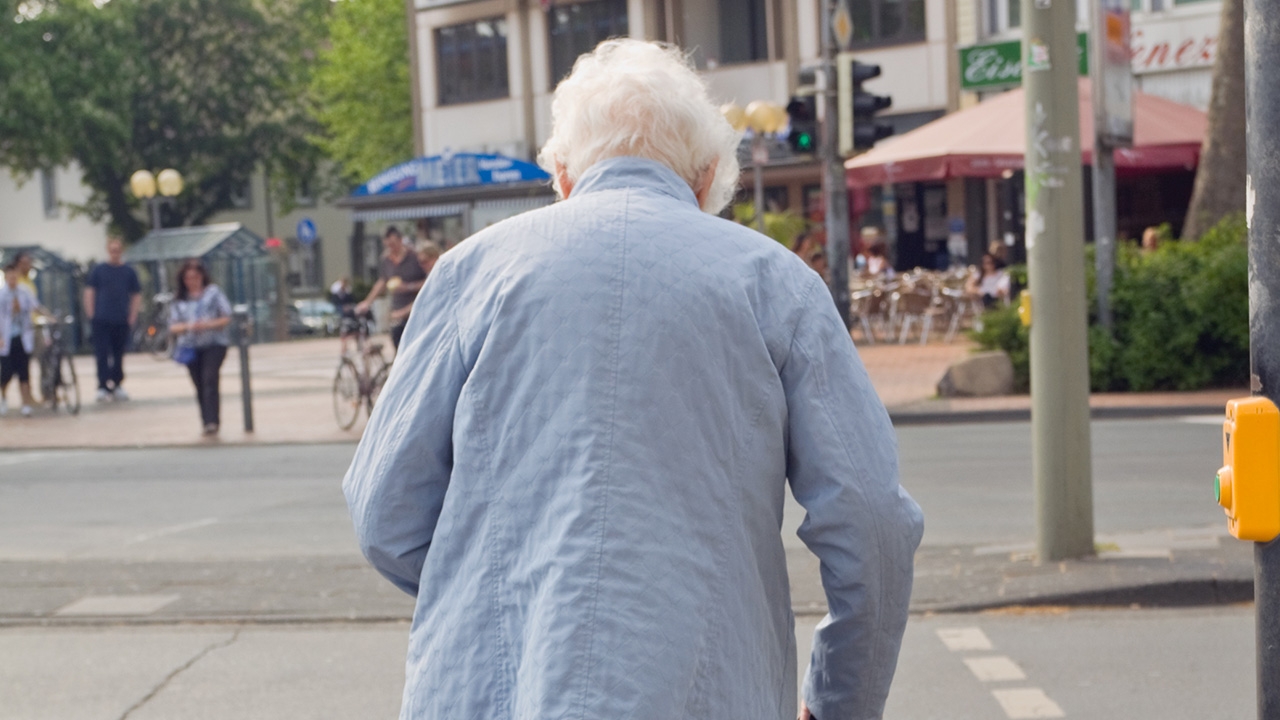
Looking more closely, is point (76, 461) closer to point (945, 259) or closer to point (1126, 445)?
point (1126, 445)

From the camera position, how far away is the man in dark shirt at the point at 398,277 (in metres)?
15.4

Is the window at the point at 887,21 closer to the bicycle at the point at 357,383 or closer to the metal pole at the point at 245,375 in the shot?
the bicycle at the point at 357,383

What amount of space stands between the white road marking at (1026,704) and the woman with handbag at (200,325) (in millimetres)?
10603

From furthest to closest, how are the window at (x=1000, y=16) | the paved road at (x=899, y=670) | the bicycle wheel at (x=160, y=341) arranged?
the bicycle wheel at (x=160, y=341) → the window at (x=1000, y=16) → the paved road at (x=899, y=670)

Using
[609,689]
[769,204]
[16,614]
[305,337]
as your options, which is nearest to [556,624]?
[609,689]

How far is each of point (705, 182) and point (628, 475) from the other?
56 centimetres

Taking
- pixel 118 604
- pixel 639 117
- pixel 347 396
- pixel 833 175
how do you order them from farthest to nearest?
pixel 833 175 < pixel 347 396 < pixel 118 604 < pixel 639 117

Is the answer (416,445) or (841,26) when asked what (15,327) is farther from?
(416,445)

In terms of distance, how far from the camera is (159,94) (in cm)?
4934

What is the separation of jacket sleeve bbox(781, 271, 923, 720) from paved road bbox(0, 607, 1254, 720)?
9.08ft

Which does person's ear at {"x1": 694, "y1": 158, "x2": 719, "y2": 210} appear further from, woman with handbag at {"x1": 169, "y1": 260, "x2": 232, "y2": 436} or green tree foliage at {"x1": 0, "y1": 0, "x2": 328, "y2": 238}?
green tree foliage at {"x1": 0, "y1": 0, "x2": 328, "y2": 238}

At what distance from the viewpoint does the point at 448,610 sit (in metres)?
1.96

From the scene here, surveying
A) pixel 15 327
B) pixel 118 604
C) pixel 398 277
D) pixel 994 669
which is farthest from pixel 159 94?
pixel 994 669

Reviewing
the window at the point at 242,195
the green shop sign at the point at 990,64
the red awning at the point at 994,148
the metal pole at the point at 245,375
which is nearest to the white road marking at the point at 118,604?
the metal pole at the point at 245,375
